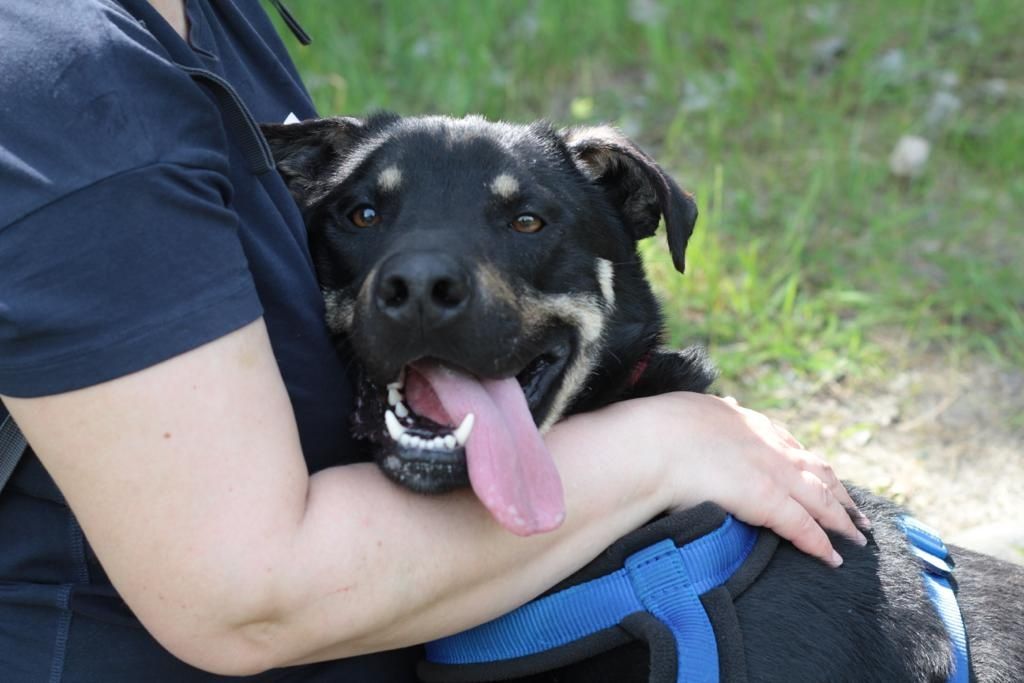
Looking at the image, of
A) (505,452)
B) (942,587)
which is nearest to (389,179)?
(505,452)

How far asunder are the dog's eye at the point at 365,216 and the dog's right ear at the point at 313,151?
20 cm

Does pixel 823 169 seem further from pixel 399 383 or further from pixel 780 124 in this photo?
pixel 399 383

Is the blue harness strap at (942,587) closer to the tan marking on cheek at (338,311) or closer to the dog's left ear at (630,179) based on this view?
the dog's left ear at (630,179)

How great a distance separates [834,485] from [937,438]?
157 cm

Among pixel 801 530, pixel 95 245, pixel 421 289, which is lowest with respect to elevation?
pixel 801 530

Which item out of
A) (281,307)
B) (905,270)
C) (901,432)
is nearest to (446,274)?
(281,307)

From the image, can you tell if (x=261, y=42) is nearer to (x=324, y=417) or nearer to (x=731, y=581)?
(x=324, y=417)

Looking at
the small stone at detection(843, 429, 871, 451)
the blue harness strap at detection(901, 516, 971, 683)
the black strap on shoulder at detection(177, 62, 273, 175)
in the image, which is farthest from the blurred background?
the black strap on shoulder at detection(177, 62, 273, 175)

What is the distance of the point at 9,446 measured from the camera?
1.72 meters

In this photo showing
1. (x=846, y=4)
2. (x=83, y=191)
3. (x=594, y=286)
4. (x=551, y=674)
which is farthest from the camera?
(x=846, y=4)

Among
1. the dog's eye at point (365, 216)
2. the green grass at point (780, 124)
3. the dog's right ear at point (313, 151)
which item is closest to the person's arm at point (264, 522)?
the dog's eye at point (365, 216)

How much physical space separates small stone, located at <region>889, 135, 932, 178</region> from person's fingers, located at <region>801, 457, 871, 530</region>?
2957mm

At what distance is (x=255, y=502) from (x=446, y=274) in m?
0.58

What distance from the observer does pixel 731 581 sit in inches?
83.7
